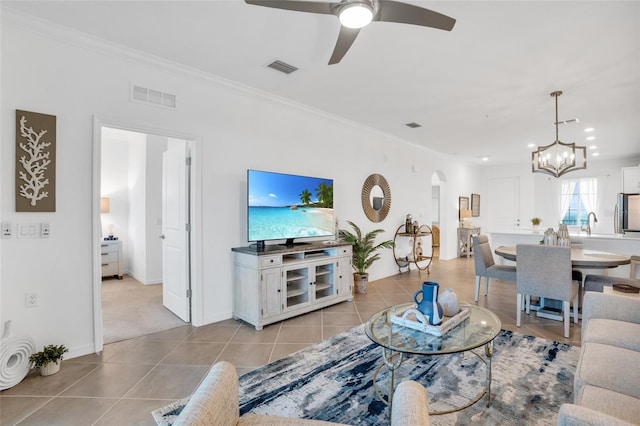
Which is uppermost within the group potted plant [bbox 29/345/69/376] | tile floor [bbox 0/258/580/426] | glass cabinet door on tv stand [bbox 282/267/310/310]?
glass cabinet door on tv stand [bbox 282/267/310/310]

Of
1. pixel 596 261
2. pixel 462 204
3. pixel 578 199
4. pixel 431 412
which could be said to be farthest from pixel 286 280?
pixel 578 199

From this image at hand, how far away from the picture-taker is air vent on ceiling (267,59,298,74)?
10.1 ft

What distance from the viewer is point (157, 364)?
99.6 inches

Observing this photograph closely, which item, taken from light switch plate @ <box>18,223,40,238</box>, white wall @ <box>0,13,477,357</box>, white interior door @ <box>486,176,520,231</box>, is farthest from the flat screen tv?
white interior door @ <box>486,176,520,231</box>

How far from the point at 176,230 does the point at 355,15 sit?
2920 millimetres

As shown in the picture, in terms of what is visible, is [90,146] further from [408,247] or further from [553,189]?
[553,189]

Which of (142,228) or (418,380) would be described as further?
(142,228)

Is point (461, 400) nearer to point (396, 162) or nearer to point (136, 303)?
point (136, 303)

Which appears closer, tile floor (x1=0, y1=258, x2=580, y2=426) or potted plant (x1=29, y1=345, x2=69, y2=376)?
tile floor (x1=0, y1=258, x2=580, y2=426)

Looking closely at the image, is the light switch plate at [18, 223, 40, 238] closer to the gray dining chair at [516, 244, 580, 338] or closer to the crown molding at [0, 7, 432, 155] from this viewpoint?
the crown molding at [0, 7, 432, 155]

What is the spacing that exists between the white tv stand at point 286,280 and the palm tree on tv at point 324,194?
1.77ft

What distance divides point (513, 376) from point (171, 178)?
152 inches

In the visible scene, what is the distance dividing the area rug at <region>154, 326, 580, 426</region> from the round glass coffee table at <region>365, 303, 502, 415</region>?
0.31 ft

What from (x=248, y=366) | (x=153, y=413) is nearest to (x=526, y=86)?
(x=248, y=366)
